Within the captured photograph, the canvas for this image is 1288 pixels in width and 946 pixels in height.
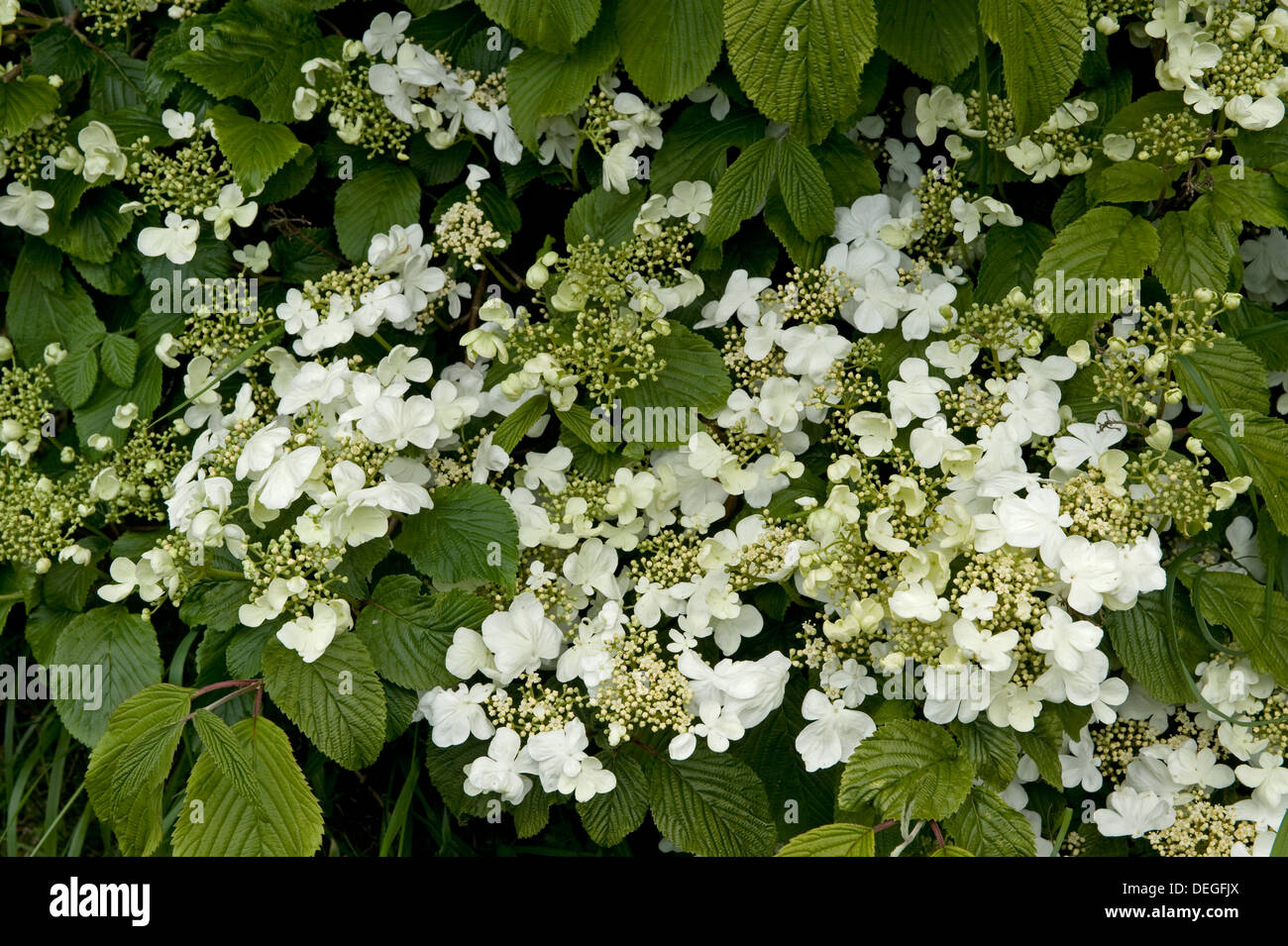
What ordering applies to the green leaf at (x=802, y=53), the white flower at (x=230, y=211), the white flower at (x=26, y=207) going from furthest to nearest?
1. the white flower at (x=26, y=207)
2. the white flower at (x=230, y=211)
3. the green leaf at (x=802, y=53)

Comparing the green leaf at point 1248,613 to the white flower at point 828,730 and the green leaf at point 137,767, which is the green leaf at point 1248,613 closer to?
the white flower at point 828,730

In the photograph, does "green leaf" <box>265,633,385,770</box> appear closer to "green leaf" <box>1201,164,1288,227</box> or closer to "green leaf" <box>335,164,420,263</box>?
"green leaf" <box>335,164,420,263</box>

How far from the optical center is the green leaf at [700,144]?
204cm

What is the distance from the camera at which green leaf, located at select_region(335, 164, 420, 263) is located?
7.11 ft

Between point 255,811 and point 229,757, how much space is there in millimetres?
106

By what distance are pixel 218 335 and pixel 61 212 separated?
519 mm

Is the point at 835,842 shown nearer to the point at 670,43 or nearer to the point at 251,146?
the point at 670,43

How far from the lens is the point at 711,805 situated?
73.2 inches

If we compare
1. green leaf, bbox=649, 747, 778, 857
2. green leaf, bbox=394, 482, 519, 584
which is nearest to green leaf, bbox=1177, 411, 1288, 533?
green leaf, bbox=649, 747, 778, 857

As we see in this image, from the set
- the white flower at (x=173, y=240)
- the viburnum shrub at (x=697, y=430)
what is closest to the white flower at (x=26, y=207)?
the viburnum shrub at (x=697, y=430)

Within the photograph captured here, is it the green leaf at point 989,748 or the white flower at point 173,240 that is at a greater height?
the white flower at point 173,240

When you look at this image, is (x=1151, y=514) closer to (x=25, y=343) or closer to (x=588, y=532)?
(x=588, y=532)

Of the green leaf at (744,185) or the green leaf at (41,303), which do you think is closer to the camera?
the green leaf at (744,185)

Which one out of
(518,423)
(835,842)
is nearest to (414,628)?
(518,423)
